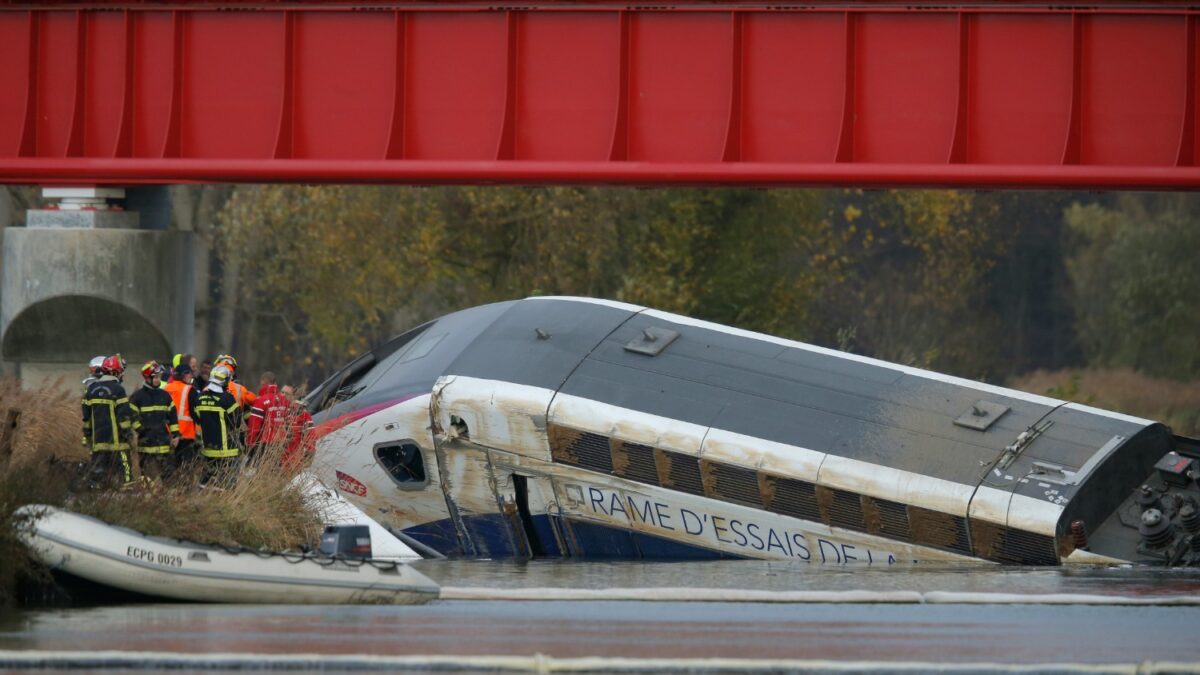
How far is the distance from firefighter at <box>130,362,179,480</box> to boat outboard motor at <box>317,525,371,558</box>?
14.5 feet

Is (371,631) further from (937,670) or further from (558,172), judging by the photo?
(558,172)

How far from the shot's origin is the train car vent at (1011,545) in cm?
1903

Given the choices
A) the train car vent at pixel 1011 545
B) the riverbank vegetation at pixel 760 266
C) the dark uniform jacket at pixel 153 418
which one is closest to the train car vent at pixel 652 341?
the train car vent at pixel 1011 545

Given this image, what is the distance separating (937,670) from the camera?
1130 cm

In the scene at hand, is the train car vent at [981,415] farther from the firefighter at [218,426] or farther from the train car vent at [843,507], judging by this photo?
the firefighter at [218,426]

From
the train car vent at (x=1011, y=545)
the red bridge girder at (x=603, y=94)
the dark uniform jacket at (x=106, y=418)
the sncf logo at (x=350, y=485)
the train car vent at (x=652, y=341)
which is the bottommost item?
the sncf logo at (x=350, y=485)

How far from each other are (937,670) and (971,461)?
8598 mm

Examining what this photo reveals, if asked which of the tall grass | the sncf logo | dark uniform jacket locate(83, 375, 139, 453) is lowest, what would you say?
the tall grass

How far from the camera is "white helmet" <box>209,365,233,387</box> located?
66.1 feet

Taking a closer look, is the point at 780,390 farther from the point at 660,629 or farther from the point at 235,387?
→ the point at 660,629

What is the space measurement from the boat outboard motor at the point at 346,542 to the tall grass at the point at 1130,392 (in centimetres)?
2935

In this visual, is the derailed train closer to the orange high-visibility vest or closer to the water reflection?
the water reflection

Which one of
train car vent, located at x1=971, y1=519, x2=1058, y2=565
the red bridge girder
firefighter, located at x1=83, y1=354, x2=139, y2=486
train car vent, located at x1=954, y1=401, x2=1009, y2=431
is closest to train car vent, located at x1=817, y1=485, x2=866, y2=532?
train car vent, located at x1=971, y1=519, x2=1058, y2=565

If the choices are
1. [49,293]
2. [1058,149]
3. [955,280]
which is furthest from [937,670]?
[955,280]
